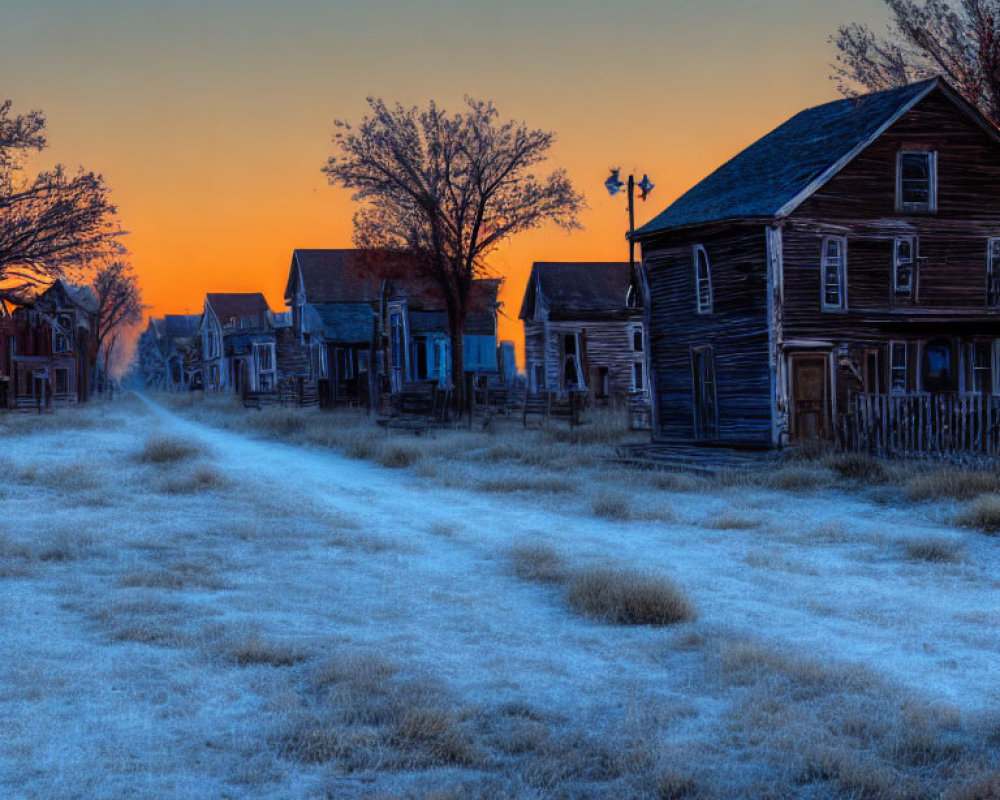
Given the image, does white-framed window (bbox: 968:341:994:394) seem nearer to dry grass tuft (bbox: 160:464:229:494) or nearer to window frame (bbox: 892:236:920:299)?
window frame (bbox: 892:236:920:299)

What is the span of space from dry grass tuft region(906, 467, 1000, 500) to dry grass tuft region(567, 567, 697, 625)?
769cm

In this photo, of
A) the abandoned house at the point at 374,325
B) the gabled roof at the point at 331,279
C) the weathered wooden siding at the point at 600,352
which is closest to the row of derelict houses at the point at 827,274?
the abandoned house at the point at 374,325

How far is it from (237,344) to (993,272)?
185ft

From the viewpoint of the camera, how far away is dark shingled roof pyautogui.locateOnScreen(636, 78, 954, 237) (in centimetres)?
2373

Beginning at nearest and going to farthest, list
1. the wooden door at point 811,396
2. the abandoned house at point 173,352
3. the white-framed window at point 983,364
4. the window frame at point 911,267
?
1. the wooden door at point 811,396
2. the window frame at point 911,267
3. the white-framed window at point 983,364
4. the abandoned house at point 173,352

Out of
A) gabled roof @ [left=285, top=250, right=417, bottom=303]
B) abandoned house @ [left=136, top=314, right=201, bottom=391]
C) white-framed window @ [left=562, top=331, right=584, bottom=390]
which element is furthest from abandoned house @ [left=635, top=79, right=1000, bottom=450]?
abandoned house @ [left=136, top=314, right=201, bottom=391]

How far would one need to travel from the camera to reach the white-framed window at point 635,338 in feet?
157

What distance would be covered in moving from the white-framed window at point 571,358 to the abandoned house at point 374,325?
3501mm

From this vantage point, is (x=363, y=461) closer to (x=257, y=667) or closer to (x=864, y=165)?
(x=864, y=165)

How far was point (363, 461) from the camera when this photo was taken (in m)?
23.8

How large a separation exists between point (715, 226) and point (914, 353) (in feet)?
18.8

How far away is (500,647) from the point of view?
766 cm

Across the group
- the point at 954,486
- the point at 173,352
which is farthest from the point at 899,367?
the point at 173,352

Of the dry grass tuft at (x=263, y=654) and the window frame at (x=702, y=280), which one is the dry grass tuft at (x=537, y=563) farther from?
the window frame at (x=702, y=280)
